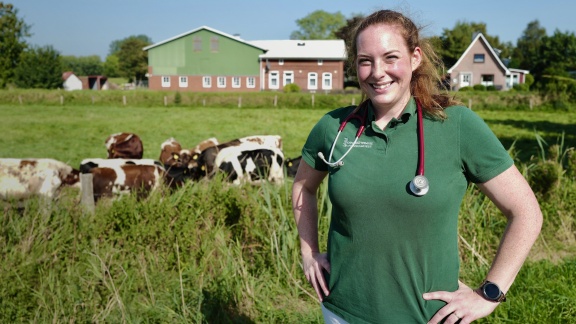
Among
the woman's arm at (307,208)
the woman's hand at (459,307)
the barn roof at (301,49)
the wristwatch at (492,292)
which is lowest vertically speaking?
the woman's hand at (459,307)

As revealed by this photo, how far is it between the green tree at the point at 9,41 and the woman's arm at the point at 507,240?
5291 centimetres

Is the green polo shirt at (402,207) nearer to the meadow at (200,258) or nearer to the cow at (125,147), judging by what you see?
the meadow at (200,258)

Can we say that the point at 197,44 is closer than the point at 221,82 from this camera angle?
Yes

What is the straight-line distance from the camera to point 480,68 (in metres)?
53.1

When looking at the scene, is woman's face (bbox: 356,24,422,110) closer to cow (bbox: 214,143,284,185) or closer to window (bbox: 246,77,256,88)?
cow (bbox: 214,143,284,185)

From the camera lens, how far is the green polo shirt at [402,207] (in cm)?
190

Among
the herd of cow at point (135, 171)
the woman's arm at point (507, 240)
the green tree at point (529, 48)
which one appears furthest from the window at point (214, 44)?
the woman's arm at point (507, 240)

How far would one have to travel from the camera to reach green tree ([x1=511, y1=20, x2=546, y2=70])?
66.8 meters

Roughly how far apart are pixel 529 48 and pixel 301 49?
115 ft

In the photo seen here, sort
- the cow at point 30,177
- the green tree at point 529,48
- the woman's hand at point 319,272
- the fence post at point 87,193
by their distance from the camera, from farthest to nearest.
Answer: the green tree at point 529,48 → the cow at point 30,177 → the fence post at point 87,193 → the woman's hand at point 319,272

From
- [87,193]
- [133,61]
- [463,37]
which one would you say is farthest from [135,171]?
[133,61]

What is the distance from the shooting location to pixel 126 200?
17.6 ft

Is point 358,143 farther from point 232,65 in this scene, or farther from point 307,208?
point 232,65

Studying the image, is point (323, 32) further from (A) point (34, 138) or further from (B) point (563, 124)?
(A) point (34, 138)
